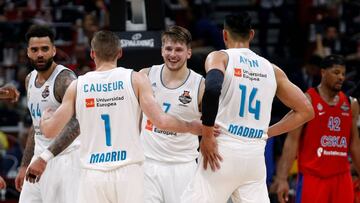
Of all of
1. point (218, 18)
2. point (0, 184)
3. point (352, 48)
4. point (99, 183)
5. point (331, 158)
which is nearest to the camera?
point (99, 183)

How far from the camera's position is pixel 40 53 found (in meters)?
8.45

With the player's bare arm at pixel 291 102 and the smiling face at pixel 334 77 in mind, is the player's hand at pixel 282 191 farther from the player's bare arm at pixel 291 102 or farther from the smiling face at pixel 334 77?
the player's bare arm at pixel 291 102

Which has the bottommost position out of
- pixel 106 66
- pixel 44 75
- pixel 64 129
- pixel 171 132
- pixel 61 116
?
pixel 171 132

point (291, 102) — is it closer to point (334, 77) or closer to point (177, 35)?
point (177, 35)

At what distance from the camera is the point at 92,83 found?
7105 mm

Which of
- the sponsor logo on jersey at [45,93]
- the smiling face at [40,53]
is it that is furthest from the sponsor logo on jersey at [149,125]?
the smiling face at [40,53]

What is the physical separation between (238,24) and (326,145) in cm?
296

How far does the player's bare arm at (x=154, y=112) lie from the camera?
7.02m

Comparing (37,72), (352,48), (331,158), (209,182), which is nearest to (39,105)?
(37,72)

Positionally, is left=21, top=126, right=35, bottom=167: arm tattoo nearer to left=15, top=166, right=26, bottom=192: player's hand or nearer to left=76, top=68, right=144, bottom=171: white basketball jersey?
left=15, top=166, right=26, bottom=192: player's hand

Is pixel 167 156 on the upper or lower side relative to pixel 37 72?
lower

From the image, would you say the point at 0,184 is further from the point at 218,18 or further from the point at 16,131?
the point at 218,18

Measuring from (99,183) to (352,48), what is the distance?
11132 mm

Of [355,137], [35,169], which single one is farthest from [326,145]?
[35,169]
